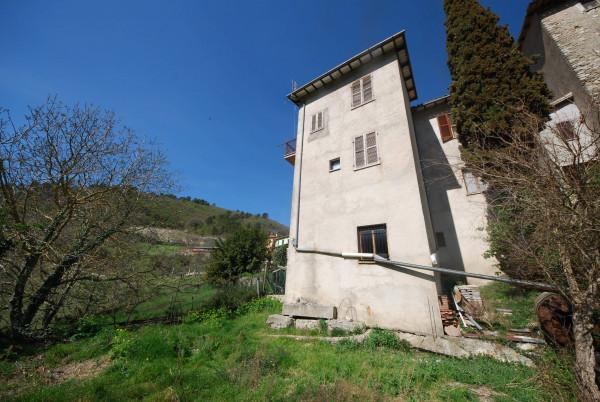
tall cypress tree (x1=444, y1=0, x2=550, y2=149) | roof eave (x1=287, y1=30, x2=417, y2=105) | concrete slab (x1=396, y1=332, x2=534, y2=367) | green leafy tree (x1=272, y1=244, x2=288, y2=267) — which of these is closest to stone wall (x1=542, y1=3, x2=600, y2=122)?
tall cypress tree (x1=444, y1=0, x2=550, y2=149)

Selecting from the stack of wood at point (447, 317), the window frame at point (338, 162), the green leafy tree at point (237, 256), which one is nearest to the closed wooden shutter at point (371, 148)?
the window frame at point (338, 162)

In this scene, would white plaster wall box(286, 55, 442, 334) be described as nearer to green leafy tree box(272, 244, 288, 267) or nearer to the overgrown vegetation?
the overgrown vegetation

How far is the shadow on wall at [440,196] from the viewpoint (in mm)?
10297

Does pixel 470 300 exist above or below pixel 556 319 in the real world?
above

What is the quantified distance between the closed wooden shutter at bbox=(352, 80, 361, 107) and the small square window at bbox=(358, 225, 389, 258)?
5.70 meters

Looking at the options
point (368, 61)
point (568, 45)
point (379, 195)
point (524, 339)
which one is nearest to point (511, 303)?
point (524, 339)

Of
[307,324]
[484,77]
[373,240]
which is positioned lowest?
[307,324]

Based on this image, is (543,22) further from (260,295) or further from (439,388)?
(260,295)

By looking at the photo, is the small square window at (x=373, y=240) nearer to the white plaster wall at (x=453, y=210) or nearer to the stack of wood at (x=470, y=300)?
the stack of wood at (x=470, y=300)

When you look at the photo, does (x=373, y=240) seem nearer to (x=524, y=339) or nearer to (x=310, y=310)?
(x=310, y=310)

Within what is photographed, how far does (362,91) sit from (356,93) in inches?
11.5

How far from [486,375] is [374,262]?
11.3ft

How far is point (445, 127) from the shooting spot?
38.1 ft

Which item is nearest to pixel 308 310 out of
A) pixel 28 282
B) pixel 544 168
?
pixel 544 168
